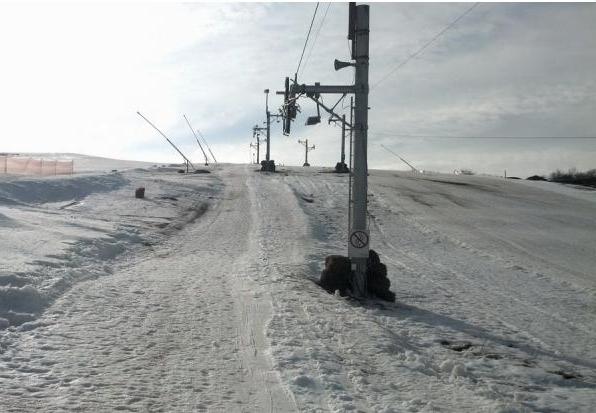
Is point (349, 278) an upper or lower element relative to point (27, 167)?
lower

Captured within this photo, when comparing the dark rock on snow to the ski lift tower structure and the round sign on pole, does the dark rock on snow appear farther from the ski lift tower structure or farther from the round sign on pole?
the round sign on pole

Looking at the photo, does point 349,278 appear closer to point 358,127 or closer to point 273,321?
point 358,127

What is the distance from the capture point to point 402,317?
33.6 feet

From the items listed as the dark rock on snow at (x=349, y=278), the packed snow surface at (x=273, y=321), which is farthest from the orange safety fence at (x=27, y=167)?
the dark rock on snow at (x=349, y=278)

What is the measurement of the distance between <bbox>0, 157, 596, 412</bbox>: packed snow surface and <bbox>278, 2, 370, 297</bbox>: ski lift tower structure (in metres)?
0.82

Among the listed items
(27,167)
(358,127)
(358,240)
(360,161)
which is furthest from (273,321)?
(27,167)

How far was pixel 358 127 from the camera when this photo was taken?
1170 cm

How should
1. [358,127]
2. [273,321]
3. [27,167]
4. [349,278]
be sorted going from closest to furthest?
[273,321], [358,127], [349,278], [27,167]

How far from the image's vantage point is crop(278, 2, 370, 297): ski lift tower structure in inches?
453

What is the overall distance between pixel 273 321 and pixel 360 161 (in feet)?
14.0

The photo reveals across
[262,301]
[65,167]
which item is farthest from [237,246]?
[65,167]

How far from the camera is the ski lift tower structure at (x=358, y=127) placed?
453 inches

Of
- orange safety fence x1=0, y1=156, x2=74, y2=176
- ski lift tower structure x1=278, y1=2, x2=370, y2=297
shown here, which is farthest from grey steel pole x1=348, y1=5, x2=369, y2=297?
orange safety fence x1=0, y1=156, x2=74, y2=176

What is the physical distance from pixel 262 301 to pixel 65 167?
1558 inches
